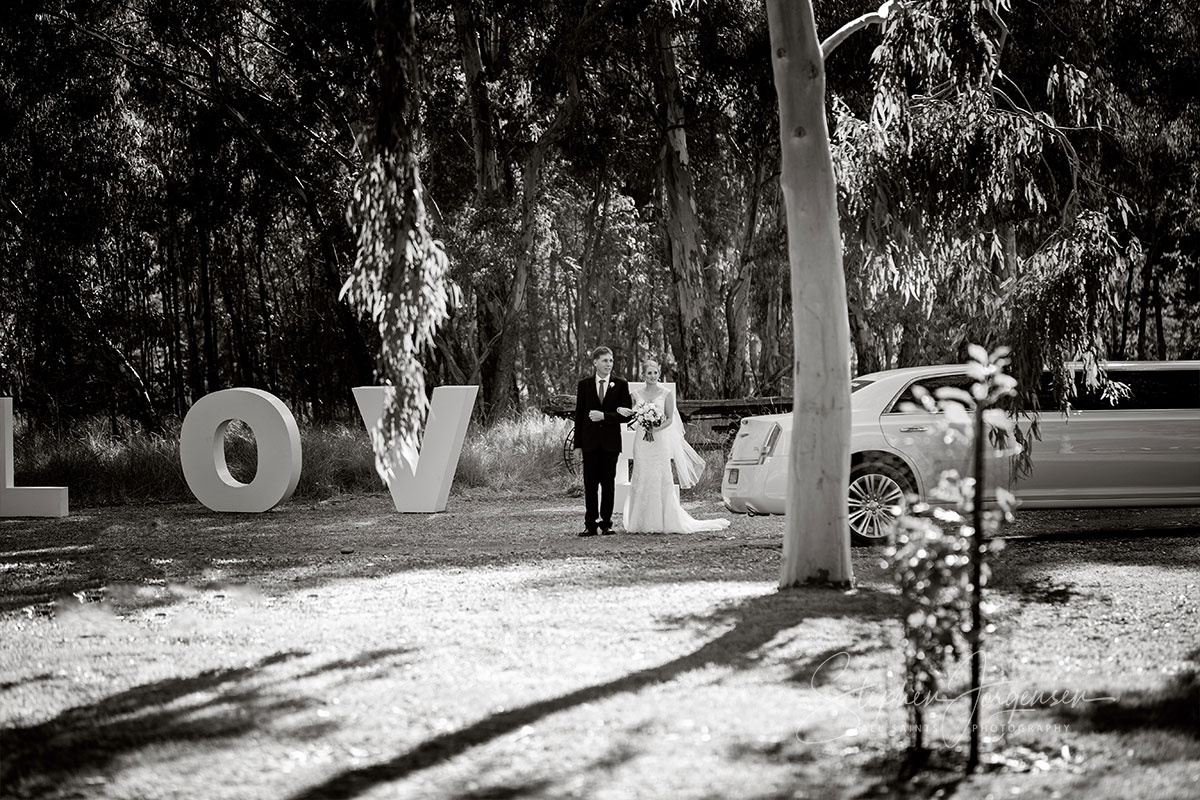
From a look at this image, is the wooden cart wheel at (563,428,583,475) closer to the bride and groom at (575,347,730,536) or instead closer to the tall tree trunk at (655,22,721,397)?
the tall tree trunk at (655,22,721,397)

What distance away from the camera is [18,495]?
17688mm

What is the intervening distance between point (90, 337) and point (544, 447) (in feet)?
37.9

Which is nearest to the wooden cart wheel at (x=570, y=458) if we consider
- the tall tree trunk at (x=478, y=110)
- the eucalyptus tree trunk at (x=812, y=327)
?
the tall tree trunk at (x=478, y=110)

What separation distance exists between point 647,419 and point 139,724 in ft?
29.6

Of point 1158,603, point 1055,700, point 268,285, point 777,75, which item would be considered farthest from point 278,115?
point 1055,700

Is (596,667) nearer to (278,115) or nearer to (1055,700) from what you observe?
(1055,700)

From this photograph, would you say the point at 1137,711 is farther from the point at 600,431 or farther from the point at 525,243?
the point at 525,243

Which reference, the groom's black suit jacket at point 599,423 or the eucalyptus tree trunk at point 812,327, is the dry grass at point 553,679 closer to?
the eucalyptus tree trunk at point 812,327

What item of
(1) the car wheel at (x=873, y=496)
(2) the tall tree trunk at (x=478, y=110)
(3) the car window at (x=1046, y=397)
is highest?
(2) the tall tree trunk at (x=478, y=110)

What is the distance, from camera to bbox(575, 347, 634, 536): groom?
13.8m

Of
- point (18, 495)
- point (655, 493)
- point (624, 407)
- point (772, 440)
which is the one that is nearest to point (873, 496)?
point (772, 440)

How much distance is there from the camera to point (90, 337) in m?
28.1
